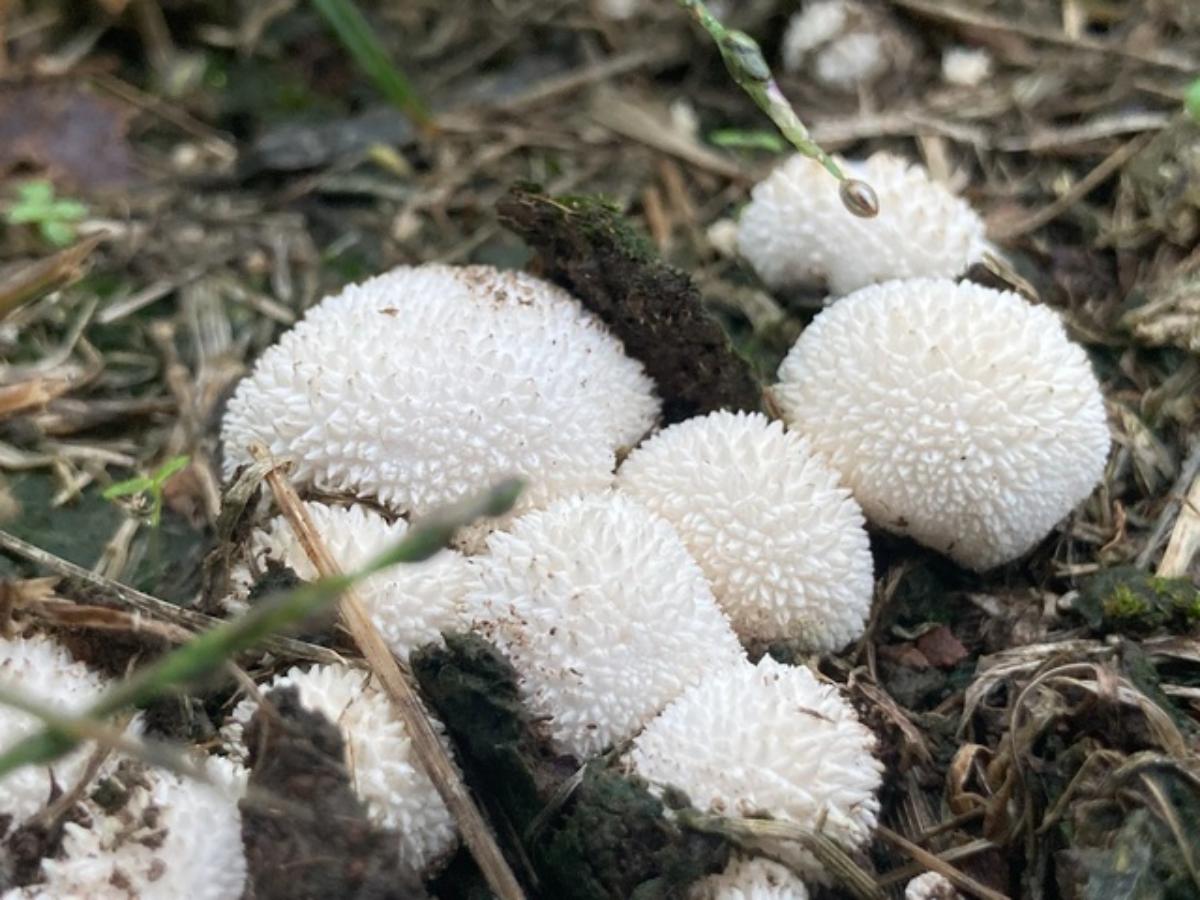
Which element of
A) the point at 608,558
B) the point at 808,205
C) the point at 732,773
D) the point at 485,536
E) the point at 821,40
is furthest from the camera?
the point at 821,40

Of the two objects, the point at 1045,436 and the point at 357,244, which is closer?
the point at 1045,436

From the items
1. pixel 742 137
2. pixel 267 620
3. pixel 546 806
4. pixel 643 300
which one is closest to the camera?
pixel 267 620

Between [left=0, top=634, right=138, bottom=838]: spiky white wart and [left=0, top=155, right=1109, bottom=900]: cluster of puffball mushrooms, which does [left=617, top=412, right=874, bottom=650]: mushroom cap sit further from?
[left=0, top=634, right=138, bottom=838]: spiky white wart

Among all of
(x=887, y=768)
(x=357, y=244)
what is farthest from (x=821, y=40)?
(x=887, y=768)

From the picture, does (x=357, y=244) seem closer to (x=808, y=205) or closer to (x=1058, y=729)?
(x=808, y=205)

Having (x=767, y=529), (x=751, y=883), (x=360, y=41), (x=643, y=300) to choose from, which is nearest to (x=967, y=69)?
(x=643, y=300)

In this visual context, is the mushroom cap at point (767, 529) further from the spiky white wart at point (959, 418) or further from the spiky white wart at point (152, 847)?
the spiky white wart at point (152, 847)

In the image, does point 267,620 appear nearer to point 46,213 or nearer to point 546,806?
point 546,806
